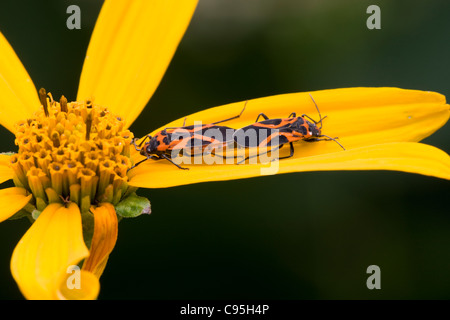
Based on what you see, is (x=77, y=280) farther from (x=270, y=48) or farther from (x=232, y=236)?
(x=270, y=48)

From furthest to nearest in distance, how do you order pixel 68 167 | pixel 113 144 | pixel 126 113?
pixel 126 113, pixel 113 144, pixel 68 167

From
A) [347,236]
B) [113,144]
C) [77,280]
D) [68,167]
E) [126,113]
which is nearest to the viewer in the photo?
[77,280]

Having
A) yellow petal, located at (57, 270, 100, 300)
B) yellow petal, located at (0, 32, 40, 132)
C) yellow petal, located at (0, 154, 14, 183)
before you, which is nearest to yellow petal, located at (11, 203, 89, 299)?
yellow petal, located at (57, 270, 100, 300)

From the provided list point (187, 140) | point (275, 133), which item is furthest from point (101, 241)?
point (275, 133)

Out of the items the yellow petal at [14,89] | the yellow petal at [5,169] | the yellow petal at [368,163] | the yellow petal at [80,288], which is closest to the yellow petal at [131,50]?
the yellow petal at [14,89]

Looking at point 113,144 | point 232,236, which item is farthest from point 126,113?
point 232,236

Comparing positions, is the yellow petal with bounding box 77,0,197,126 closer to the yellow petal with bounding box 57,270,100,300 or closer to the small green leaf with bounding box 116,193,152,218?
the small green leaf with bounding box 116,193,152,218
